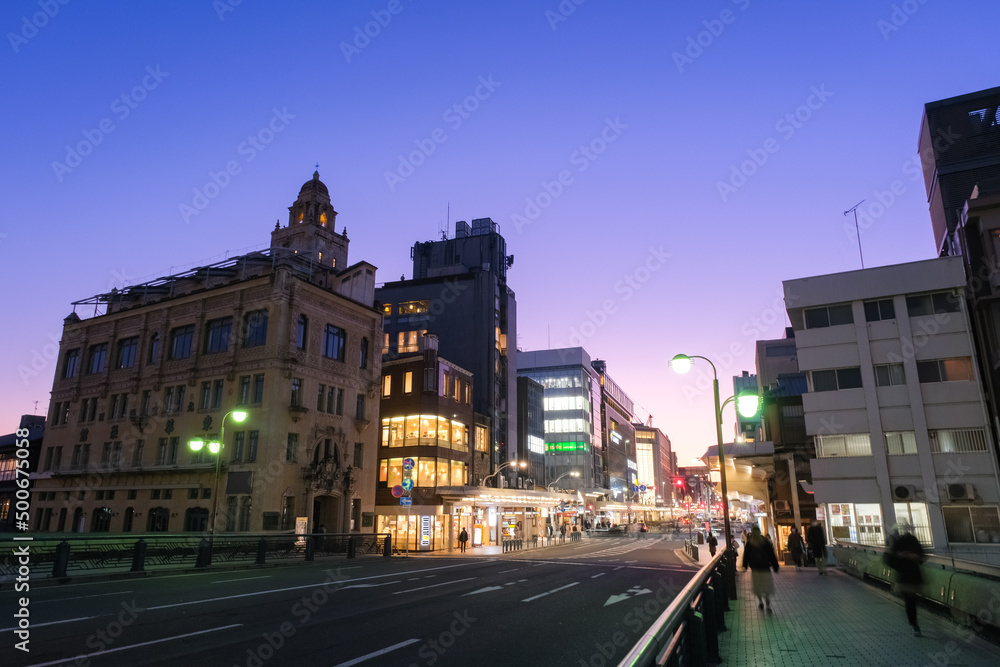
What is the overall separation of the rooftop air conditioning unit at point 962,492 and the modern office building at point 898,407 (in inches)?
1.7

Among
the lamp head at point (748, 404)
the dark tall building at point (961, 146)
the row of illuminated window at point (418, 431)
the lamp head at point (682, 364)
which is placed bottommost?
the lamp head at point (748, 404)

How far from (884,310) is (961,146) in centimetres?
1774

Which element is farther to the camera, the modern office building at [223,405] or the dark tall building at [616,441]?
the dark tall building at [616,441]

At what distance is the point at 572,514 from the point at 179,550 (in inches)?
3019

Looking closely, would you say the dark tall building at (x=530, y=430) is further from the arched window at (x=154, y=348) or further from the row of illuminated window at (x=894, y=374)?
the row of illuminated window at (x=894, y=374)

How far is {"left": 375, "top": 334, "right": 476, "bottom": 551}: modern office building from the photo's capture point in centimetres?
4975

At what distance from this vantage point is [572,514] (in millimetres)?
97500

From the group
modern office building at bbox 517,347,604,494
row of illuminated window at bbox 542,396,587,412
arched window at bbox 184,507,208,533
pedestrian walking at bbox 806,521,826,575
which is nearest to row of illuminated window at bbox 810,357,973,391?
pedestrian walking at bbox 806,521,826,575

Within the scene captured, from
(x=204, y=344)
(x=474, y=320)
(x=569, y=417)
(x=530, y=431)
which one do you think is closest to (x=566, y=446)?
(x=569, y=417)

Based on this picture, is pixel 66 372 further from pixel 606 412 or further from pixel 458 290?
pixel 606 412

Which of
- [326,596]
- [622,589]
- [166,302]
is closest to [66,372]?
[166,302]

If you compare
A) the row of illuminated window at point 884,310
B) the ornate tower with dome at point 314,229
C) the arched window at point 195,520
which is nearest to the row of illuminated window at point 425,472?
the arched window at point 195,520

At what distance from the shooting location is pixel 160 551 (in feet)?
88.5

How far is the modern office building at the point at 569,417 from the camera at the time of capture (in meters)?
112
